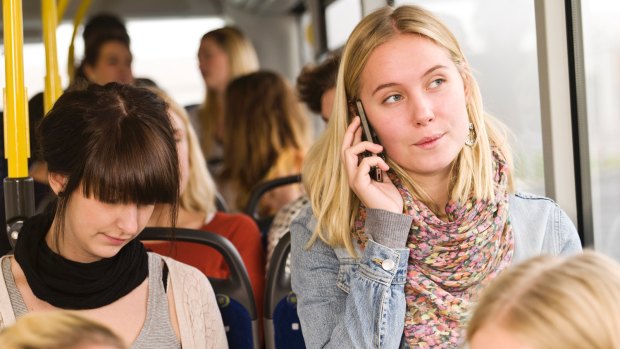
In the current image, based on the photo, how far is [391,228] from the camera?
1.89 m

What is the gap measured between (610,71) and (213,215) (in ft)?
4.78

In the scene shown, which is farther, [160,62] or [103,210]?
[160,62]

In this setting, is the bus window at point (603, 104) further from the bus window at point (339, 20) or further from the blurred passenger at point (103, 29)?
the blurred passenger at point (103, 29)

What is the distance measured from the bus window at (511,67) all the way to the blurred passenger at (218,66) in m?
2.34

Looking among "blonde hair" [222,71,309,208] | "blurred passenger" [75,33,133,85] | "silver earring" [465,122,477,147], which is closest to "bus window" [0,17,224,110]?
"blurred passenger" [75,33,133,85]

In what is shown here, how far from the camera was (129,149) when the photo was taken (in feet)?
6.31

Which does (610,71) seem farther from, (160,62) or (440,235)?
(160,62)

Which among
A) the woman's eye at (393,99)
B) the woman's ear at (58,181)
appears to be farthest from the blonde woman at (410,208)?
the woman's ear at (58,181)

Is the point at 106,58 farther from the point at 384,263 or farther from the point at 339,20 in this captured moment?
the point at 384,263

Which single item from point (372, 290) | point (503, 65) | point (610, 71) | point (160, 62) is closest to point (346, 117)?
point (372, 290)

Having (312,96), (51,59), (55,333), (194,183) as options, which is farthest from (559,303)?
(312,96)

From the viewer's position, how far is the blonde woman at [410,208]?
1.89 meters

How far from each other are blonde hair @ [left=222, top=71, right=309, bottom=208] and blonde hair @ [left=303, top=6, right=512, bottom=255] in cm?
211

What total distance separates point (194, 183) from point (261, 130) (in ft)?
3.35
